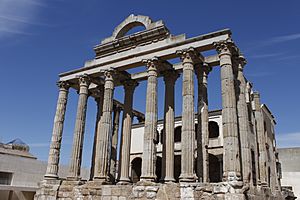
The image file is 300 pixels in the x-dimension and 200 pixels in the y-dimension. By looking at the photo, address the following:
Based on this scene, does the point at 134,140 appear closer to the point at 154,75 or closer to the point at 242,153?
the point at 154,75

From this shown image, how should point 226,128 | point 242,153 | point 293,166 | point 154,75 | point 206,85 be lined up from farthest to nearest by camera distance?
point 293,166 → point 206,85 → point 154,75 → point 242,153 → point 226,128

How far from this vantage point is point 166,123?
21.1 metres

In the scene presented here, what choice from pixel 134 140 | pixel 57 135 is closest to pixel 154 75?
pixel 57 135

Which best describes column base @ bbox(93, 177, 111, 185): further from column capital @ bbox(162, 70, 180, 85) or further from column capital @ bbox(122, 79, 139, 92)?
column capital @ bbox(162, 70, 180, 85)

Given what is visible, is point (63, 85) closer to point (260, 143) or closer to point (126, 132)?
point (126, 132)

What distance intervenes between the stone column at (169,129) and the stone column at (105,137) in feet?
13.3

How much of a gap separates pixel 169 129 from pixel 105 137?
460cm

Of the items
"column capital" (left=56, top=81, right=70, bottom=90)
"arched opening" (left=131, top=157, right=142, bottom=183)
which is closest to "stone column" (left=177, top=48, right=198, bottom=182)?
"column capital" (left=56, top=81, right=70, bottom=90)

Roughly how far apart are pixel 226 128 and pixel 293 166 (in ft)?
102

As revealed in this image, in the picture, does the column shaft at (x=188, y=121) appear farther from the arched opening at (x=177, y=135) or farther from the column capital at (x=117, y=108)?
the arched opening at (x=177, y=135)

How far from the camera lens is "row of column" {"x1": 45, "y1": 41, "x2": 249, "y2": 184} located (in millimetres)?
17081

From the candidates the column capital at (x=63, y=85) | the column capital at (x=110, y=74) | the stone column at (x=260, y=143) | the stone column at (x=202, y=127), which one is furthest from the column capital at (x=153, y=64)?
the stone column at (x=260, y=143)

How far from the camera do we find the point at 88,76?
24188 millimetres

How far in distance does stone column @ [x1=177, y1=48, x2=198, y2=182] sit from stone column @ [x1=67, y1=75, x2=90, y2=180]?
8.72 metres
